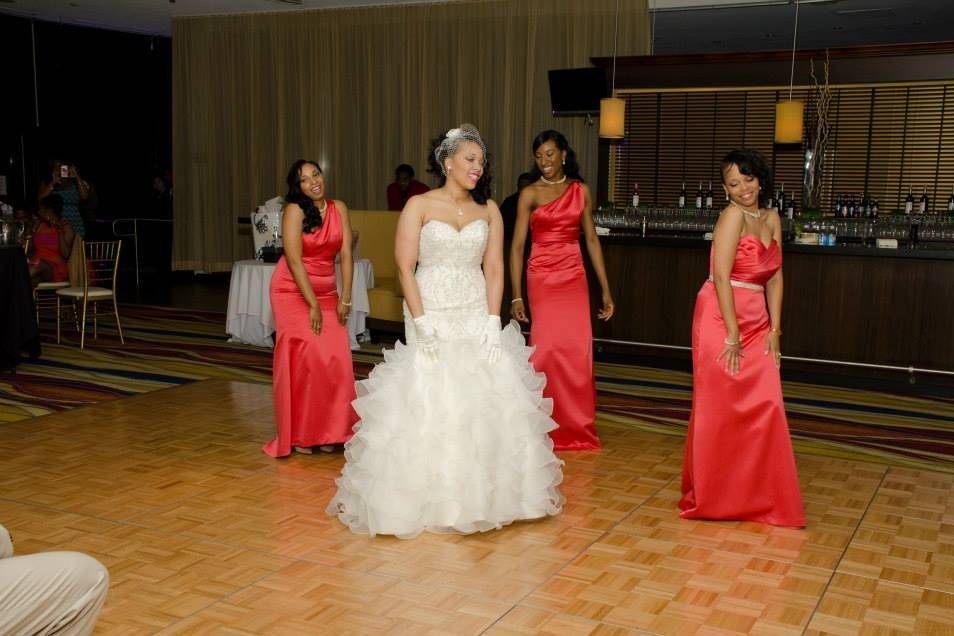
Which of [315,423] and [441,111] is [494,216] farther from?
[441,111]

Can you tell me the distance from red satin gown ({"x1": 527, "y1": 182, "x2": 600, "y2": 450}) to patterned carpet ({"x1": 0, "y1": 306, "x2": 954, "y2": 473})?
0.79 meters

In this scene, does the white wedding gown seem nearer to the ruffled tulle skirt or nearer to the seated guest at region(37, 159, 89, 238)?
the ruffled tulle skirt

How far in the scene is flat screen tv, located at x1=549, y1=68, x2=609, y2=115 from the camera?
10.4 meters

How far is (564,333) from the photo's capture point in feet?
17.6

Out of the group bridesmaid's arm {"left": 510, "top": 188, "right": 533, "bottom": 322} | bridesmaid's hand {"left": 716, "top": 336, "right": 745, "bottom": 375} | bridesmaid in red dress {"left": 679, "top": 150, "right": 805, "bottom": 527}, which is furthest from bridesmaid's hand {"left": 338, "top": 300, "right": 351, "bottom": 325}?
bridesmaid's hand {"left": 716, "top": 336, "right": 745, "bottom": 375}

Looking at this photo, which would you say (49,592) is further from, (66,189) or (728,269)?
(66,189)

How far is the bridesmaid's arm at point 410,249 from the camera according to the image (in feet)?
13.9

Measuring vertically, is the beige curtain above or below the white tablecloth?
above

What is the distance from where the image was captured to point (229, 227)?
14.5m

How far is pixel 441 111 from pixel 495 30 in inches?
50.1

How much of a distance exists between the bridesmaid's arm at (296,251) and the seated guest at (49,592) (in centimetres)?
304

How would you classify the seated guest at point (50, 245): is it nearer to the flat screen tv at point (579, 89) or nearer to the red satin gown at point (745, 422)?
the flat screen tv at point (579, 89)

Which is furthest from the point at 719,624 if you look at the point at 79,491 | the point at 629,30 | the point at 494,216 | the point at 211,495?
A: the point at 629,30

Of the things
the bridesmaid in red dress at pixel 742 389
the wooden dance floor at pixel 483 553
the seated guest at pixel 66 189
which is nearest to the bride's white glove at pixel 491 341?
the wooden dance floor at pixel 483 553
